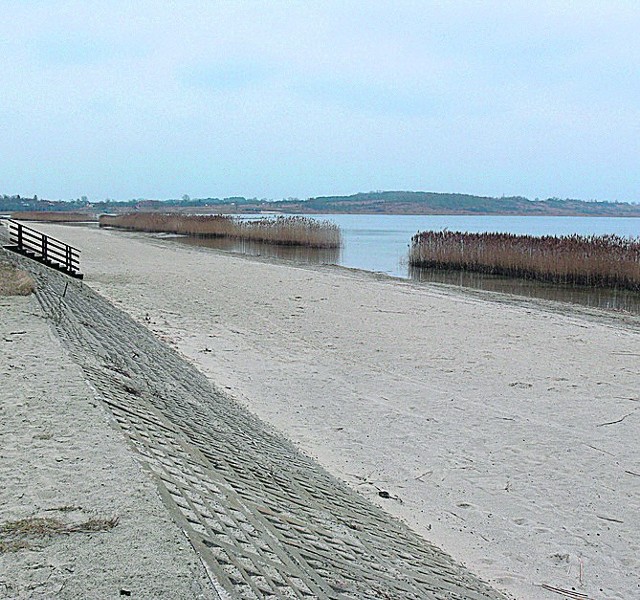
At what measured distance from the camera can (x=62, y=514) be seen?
3914 mm

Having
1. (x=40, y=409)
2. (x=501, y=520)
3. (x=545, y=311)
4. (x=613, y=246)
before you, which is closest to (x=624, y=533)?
(x=501, y=520)

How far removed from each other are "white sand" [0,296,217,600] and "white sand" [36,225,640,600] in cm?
224

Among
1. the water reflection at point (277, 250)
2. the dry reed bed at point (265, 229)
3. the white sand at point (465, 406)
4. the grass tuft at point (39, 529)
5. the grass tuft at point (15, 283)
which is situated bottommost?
the white sand at point (465, 406)

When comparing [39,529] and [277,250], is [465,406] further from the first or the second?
[277,250]

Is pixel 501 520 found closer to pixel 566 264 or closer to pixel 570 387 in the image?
pixel 570 387

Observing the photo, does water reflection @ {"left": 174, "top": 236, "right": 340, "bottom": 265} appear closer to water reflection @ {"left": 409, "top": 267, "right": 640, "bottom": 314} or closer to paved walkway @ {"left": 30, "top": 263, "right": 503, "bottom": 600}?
water reflection @ {"left": 409, "top": 267, "right": 640, "bottom": 314}

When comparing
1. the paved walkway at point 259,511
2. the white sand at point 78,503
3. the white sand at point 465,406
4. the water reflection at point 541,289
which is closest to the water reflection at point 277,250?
the water reflection at point 541,289

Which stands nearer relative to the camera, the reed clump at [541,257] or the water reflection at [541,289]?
the water reflection at [541,289]

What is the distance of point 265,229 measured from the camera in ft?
134

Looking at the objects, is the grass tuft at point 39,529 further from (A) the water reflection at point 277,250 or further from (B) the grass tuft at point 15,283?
(A) the water reflection at point 277,250

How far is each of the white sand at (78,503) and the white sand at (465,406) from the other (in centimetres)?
224

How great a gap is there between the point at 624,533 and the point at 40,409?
Result: 4.48 metres

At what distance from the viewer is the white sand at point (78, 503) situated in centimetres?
319

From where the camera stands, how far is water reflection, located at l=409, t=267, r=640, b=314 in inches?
779
